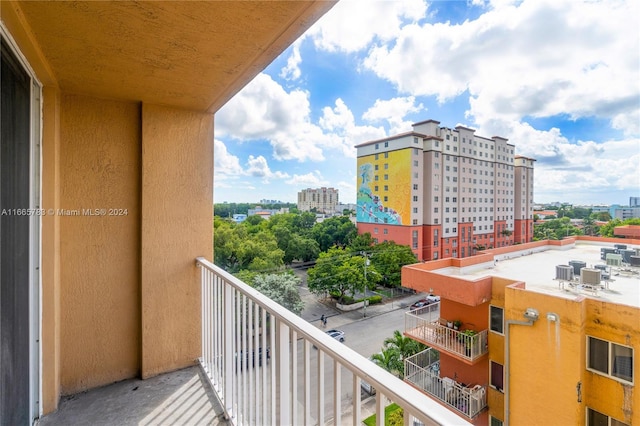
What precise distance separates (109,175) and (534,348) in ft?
18.7

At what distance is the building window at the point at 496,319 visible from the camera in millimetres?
5012

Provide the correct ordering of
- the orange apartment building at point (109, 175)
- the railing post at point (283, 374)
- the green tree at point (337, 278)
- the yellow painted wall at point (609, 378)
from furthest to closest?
the green tree at point (337, 278) < the yellow painted wall at point (609, 378) < the orange apartment building at point (109, 175) < the railing post at point (283, 374)

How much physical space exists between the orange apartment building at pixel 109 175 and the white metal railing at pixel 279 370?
15.3 inches

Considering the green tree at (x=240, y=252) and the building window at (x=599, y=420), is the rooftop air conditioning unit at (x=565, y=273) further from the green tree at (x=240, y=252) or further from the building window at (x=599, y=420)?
the green tree at (x=240, y=252)

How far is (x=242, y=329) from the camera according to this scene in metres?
1.29

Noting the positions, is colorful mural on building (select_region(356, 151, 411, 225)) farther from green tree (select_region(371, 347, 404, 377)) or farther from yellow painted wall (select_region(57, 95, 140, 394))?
yellow painted wall (select_region(57, 95, 140, 394))

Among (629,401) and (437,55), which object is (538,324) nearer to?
(629,401)

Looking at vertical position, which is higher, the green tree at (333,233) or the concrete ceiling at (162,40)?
the concrete ceiling at (162,40)

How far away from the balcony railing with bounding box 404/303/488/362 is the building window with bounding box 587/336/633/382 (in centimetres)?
156

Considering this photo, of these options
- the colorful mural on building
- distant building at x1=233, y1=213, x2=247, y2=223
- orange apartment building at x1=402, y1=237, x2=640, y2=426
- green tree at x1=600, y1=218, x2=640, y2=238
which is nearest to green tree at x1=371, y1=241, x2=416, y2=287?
the colorful mural on building

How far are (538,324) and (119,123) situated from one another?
18.5 feet

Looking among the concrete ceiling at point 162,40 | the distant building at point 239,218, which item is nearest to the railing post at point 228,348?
the concrete ceiling at point 162,40

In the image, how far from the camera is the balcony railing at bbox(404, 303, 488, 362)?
16.7ft

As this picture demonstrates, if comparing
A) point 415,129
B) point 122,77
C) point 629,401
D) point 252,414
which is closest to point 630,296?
point 629,401
